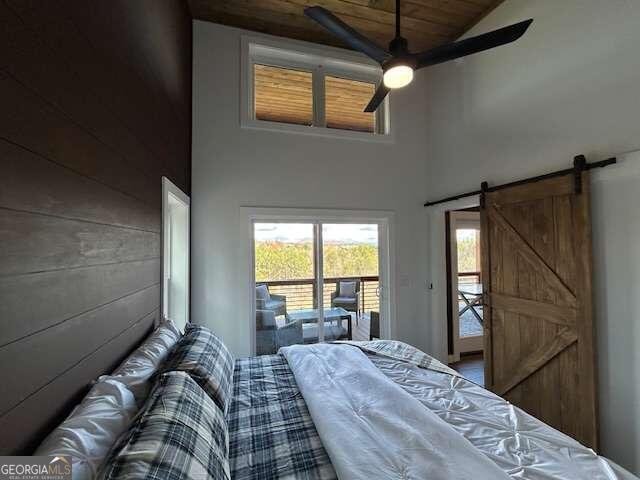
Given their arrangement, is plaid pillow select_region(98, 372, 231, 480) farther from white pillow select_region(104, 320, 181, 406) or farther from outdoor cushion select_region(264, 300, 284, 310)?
outdoor cushion select_region(264, 300, 284, 310)

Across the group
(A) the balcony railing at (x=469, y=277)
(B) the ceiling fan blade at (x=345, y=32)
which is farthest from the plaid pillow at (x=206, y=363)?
(A) the balcony railing at (x=469, y=277)

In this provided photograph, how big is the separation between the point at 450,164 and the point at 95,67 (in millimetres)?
3351

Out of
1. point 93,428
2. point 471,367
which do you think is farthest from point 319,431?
point 471,367

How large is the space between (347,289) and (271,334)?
1021 mm

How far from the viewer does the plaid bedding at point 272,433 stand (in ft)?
3.63

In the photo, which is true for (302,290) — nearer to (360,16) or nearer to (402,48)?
(402,48)

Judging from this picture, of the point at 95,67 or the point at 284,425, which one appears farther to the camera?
the point at 284,425

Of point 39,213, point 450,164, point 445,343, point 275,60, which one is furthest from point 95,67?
point 445,343

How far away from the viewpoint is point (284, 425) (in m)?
1.38

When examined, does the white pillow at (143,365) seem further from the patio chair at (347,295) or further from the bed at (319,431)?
the patio chair at (347,295)

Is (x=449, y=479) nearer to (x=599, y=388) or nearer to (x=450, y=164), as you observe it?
(x=599, y=388)

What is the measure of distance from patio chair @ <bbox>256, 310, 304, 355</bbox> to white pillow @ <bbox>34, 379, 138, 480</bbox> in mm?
2280

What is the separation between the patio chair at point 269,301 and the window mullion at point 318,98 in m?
2.01

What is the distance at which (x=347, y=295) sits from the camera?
366 cm
